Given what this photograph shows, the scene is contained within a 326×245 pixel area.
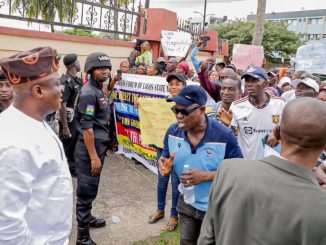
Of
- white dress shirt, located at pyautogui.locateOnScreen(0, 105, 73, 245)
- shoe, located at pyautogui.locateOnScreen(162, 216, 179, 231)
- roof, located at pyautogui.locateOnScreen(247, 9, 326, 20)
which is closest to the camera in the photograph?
white dress shirt, located at pyautogui.locateOnScreen(0, 105, 73, 245)

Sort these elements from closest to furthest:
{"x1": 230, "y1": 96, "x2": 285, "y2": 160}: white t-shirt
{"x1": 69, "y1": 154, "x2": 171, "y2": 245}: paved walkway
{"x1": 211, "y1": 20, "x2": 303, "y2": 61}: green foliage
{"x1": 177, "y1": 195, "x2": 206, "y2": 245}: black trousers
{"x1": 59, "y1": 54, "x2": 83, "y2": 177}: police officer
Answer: {"x1": 177, "y1": 195, "x2": 206, "y2": 245}: black trousers → {"x1": 230, "y1": 96, "x2": 285, "y2": 160}: white t-shirt → {"x1": 69, "y1": 154, "x2": 171, "y2": 245}: paved walkway → {"x1": 59, "y1": 54, "x2": 83, "y2": 177}: police officer → {"x1": 211, "y1": 20, "x2": 303, "y2": 61}: green foliage

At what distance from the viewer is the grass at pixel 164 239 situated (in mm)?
3727

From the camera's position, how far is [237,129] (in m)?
3.64

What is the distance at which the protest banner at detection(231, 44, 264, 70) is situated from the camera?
348 inches

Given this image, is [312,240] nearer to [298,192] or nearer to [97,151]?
[298,192]

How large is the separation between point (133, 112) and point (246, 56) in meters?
4.21

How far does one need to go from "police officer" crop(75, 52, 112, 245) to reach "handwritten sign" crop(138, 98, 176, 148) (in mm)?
1706

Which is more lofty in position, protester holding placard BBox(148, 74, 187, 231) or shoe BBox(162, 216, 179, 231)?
protester holding placard BBox(148, 74, 187, 231)

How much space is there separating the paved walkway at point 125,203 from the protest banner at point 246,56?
4.41 m

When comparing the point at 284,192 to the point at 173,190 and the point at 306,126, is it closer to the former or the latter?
the point at 306,126

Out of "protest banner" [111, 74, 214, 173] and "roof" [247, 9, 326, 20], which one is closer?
"protest banner" [111, 74, 214, 173]

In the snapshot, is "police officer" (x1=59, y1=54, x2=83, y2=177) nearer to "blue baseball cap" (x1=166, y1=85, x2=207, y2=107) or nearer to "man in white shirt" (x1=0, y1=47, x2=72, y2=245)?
"blue baseball cap" (x1=166, y1=85, x2=207, y2=107)

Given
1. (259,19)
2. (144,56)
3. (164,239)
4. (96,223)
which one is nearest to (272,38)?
(259,19)

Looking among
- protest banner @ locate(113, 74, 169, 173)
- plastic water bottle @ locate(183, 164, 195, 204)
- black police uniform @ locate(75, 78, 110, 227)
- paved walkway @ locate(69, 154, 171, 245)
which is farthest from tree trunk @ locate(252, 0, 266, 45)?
plastic water bottle @ locate(183, 164, 195, 204)
